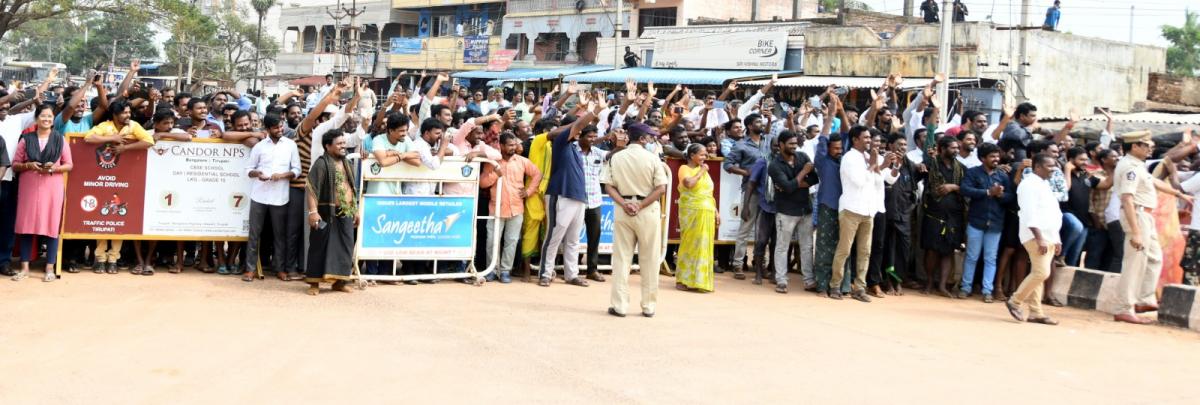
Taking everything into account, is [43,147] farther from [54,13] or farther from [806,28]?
[806,28]

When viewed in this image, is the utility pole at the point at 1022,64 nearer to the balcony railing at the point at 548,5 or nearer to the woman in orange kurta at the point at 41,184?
the balcony railing at the point at 548,5

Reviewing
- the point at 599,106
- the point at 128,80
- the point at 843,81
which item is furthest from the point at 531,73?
the point at 599,106

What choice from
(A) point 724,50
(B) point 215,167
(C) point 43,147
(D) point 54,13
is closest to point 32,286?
(C) point 43,147

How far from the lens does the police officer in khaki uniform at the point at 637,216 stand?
9.26m

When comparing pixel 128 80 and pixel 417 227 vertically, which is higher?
pixel 128 80

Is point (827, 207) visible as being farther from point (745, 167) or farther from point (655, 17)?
point (655, 17)

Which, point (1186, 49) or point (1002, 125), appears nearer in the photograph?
point (1002, 125)

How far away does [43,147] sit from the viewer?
9688 millimetres

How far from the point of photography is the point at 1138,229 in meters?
10.1

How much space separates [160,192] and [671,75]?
94.8ft

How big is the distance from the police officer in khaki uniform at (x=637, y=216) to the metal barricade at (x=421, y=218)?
1856 mm


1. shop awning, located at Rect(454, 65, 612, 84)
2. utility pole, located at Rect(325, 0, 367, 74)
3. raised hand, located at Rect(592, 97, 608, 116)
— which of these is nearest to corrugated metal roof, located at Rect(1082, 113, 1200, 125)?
raised hand, located at Rect(592, 97, 608, 116)

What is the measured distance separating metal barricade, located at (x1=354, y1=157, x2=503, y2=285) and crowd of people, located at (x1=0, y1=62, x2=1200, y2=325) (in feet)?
0.28

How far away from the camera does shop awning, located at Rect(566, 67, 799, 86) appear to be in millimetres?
36062
